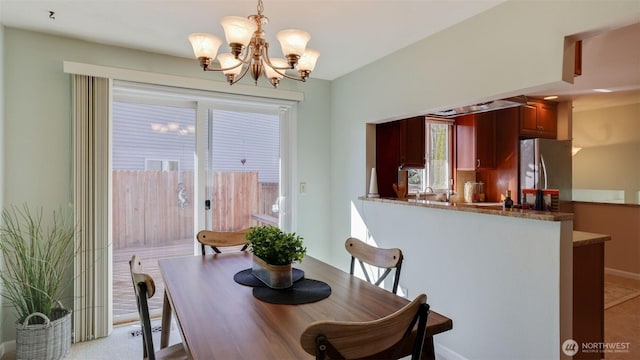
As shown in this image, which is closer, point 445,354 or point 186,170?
point 445,354

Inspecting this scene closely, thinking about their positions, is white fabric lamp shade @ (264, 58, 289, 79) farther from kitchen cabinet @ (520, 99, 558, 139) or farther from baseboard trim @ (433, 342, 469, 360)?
kitchen cabinet @ (520, 99, 558, 139)

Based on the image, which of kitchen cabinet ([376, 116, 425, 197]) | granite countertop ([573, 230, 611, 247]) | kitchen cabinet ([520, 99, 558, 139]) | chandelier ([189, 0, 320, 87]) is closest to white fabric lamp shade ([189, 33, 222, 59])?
chandelier ([189, 0, 320, 87])

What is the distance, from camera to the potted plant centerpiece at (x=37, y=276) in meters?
2.26

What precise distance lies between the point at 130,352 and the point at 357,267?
201cm

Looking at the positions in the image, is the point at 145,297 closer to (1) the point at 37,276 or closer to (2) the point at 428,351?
(2) the point at 428,351

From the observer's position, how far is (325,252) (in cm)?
378

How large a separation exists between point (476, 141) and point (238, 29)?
3.54 meters

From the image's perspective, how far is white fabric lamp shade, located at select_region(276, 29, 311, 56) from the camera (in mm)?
1627

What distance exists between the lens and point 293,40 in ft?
5.38

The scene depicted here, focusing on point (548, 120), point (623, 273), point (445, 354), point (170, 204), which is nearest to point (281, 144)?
point (170, 204)

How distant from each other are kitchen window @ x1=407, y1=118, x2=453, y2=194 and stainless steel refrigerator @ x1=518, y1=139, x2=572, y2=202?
0.87 meters

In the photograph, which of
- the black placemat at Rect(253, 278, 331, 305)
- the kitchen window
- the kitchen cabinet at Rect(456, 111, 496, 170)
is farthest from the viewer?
the kitchen cabinet at Rect(456, 111, 496, 170)

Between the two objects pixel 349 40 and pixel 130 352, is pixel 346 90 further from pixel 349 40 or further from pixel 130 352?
pixel 130 352

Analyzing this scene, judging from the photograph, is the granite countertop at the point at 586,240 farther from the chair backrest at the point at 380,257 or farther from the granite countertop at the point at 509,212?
the chair backrest at the point at 380,257
